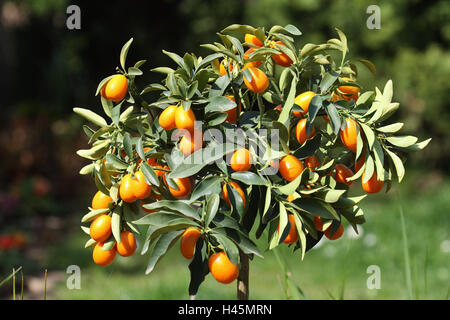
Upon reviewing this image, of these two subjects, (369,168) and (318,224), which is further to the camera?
(318,224)

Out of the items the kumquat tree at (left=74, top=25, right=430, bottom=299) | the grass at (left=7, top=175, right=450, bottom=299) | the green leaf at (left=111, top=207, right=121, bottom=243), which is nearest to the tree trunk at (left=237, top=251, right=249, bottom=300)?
the kumquat tree at (left=74, top=25, right=430, bottom=299)

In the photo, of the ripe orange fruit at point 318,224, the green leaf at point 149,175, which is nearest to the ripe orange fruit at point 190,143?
the green leaf at point 149,175

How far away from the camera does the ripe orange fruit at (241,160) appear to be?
4.27 ft

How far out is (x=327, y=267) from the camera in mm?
4039

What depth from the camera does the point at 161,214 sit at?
4.36 ft

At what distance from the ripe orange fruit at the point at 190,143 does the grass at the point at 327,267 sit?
1622mm

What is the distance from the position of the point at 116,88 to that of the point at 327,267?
3.02m

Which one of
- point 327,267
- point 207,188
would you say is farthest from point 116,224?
point 327,267

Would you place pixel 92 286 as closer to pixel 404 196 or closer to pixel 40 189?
pixel 40 189

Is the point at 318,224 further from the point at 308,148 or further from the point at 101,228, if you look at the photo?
the point at 101,228

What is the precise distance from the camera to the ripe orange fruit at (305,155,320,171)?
4.94 feet

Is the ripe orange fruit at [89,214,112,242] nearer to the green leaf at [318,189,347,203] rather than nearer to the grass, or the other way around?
the green leaf at [318,189,347,203]

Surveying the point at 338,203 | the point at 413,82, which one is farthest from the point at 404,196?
the point at 338,203

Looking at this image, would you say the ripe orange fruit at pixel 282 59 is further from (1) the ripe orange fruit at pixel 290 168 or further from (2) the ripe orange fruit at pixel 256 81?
(1) the ripe orange fruit at pixel 290 168
